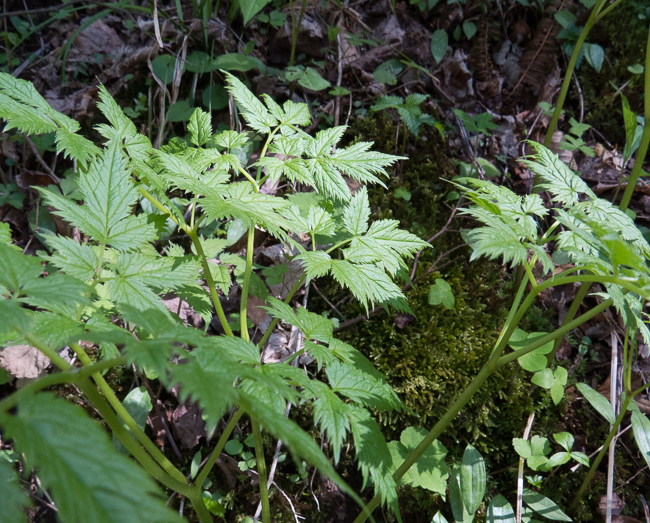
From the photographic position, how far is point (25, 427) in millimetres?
547

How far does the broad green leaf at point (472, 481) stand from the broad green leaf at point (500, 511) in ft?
0.27

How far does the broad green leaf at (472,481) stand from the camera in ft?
5.41

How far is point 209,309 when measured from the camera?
1.56 metres

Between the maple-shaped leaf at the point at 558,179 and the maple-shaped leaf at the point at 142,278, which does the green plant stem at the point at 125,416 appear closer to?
the maple-shaped leaf at the point at 142,278

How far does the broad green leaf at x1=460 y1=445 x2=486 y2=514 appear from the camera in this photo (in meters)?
1.65


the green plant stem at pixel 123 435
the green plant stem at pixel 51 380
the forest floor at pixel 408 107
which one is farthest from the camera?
the forest floor at pixel 408 107

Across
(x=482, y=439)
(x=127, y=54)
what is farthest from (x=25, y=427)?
(x=127, y=54)

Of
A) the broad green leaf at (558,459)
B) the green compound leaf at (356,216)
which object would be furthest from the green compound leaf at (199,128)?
the broad green leaf at (558,459)

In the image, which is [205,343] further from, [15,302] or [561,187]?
[561,187]

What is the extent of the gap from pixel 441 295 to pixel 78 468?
5.74 ft

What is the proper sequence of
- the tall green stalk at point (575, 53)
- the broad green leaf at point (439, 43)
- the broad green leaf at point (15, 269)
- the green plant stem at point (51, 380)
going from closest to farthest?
1. the green plant stem at point (51, 380)
2. the broad green leaf at point (15, 269)
3. the tall green stalk at point (575, 53)
4. the broad green leaf at point (439, 43)

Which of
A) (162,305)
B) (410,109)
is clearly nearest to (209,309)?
(162,305)

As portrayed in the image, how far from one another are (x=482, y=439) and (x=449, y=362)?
38 cm

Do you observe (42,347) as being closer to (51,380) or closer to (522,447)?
(51,380)
